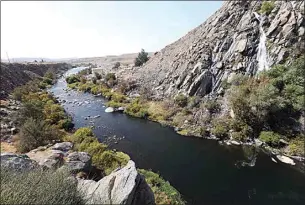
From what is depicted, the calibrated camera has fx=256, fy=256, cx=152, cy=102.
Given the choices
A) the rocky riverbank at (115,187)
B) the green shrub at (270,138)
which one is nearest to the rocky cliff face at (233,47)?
the green shrub at (270,138)

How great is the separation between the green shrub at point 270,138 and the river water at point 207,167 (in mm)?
2718

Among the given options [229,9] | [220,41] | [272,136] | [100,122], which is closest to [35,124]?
[100,122]

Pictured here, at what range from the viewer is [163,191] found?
1892cm

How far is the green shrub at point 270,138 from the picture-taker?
2936 centimetres

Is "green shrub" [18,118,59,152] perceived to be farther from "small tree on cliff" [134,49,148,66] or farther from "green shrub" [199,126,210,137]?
"small tree on cliff" [134,49,148,66]

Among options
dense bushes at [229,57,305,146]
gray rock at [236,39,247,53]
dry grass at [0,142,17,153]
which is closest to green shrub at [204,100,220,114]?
dense bushes at [229,57,305,146]

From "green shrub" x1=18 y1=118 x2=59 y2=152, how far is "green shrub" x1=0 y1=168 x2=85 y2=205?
45.6 feet

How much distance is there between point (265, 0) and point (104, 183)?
47.8 metres

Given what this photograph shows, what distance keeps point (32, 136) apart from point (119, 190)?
1677 centimetres

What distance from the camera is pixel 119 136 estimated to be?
32.0 metres

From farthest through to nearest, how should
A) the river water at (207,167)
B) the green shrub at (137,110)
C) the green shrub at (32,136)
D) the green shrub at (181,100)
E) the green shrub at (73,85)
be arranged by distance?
the green shrub at (73,85) → the green shrub at (181,100) → the green shrub at (137,110) → the green shrub at (32,136) → the river water at (207,167)

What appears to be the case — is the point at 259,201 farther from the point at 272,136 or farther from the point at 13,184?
the point at 13,184

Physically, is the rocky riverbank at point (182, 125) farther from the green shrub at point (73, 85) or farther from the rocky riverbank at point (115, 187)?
the rocky riverbank at point (115, 187)

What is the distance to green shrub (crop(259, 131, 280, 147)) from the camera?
2936cm
